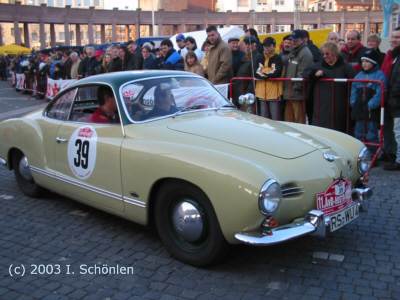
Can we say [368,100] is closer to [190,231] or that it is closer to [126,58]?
[190,231]

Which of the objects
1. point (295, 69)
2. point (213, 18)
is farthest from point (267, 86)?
point (213, 18)

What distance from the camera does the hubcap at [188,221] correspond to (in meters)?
3.32

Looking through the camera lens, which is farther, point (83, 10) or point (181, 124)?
point (83, 10)

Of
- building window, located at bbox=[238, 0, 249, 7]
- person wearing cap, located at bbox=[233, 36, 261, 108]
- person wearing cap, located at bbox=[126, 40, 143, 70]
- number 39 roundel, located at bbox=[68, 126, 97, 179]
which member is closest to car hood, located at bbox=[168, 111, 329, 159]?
number 39 roundel, located at bbox=[68, 126, 97, 179]

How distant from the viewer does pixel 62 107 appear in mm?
4965

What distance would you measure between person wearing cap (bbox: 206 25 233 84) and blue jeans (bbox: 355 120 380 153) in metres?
2.78

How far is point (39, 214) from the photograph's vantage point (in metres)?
4.88

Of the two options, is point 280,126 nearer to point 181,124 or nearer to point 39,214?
point 181,124

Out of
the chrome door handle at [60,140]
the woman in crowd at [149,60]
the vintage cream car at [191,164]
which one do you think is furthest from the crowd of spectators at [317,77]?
the chrome door handle at [60,140]

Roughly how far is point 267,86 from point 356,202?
432 centimetres

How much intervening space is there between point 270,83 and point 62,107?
4.00m

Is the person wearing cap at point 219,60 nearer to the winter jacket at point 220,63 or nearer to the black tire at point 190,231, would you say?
the winter jacket at point 220,63

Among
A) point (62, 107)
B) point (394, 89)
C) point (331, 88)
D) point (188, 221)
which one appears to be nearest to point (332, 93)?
point (331, 88)

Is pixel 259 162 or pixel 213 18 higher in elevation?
pixel 213 18
